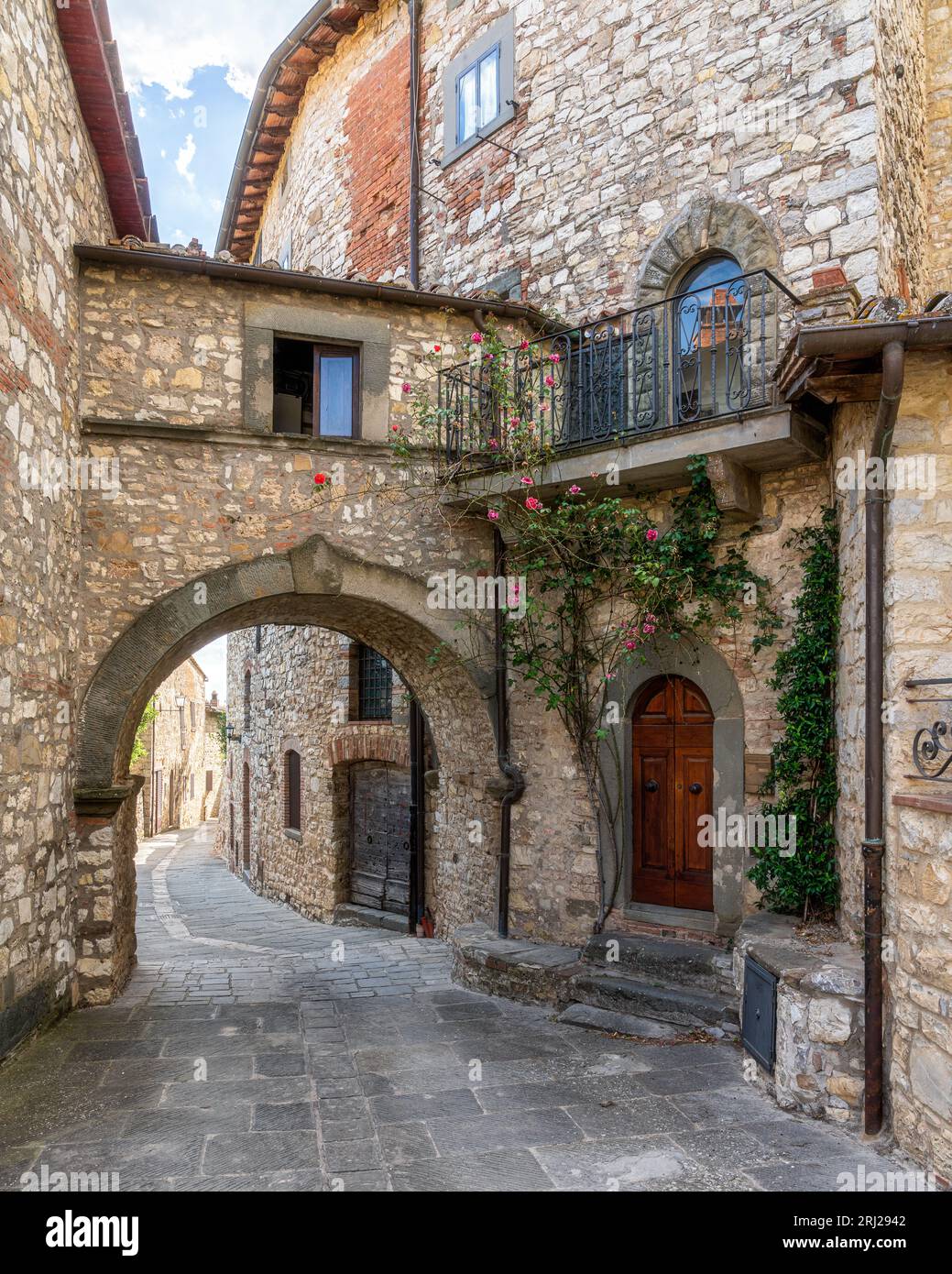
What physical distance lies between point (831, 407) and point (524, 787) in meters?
3.96

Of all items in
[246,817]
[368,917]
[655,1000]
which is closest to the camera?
[655,1000]

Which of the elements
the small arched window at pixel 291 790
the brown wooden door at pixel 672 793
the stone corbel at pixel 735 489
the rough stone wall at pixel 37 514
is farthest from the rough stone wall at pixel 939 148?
the small arched window at pixel 291 790

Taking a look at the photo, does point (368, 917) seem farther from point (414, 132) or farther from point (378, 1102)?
point (414, 132)

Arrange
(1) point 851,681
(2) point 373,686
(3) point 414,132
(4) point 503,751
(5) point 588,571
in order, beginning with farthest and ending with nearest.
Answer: (2) point 373,686 → (3) point 414,132 → (4) point 503,751 → (5) point 588,571 → (1) point 851,681

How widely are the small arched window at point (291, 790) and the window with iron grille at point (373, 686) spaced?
2433 millimetres

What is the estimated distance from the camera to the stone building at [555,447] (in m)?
4.92

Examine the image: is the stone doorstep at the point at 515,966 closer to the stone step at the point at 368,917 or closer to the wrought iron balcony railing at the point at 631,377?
the stone step at the point at 368,917

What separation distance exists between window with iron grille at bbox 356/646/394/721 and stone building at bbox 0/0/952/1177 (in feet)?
7.40

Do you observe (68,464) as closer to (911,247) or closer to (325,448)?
(325,448)

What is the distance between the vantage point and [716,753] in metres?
6.70

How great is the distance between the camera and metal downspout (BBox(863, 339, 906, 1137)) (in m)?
4.45

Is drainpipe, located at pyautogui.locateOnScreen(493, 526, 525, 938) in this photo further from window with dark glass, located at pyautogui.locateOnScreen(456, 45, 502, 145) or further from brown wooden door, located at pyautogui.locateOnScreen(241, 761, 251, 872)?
brown wooden door, located at pyautogui.locateOnScreen(241, 761, 251, 872)

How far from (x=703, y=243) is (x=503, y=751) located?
452cm

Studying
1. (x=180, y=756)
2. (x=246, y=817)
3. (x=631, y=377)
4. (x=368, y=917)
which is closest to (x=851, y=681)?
(x=631, y=377)
